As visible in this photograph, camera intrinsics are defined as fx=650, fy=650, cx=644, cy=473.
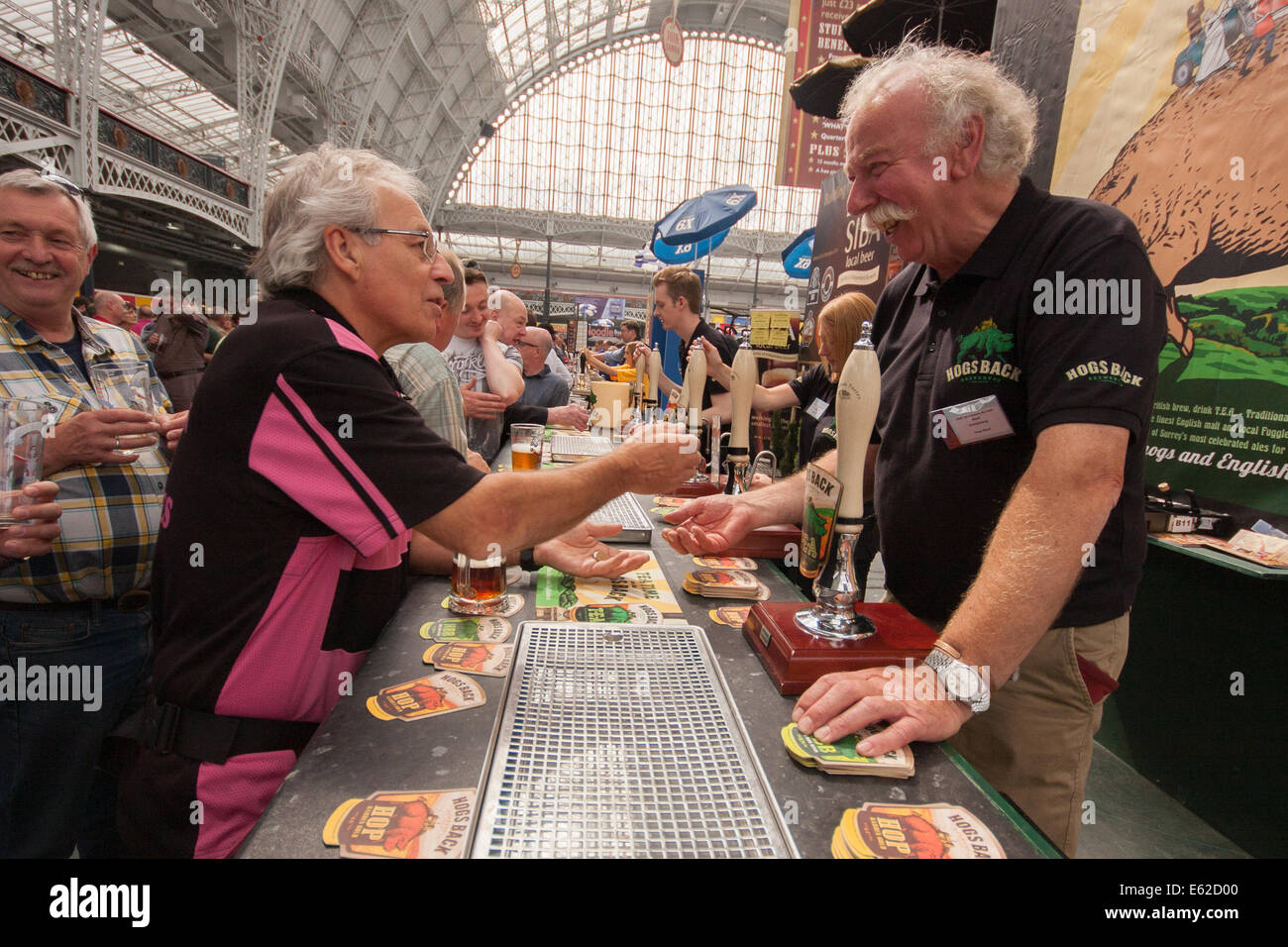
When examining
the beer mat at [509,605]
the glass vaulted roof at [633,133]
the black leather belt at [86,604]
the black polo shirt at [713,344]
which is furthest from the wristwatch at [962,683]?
the glass vaulted roof at [633,133]

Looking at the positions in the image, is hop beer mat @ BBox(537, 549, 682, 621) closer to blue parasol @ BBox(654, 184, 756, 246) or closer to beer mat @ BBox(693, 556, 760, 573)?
beer mat @ BBox(693, 556, 760, 573)

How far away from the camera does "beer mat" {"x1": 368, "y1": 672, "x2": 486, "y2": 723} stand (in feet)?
2.99

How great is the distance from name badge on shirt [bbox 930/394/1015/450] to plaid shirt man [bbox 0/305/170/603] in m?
1.92

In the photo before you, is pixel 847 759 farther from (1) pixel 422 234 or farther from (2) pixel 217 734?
(1) pixel 422 234

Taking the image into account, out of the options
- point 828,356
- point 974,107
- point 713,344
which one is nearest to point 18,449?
point 974,107

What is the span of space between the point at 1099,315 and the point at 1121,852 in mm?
2141

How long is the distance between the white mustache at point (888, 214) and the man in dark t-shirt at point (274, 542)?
0.86 m

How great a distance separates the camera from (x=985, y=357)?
4.02ft

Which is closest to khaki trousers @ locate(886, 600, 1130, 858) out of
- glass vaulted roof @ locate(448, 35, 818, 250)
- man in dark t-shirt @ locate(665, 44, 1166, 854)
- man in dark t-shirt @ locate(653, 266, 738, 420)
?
man in dark t-shirt @ locate(665, 44, 1166, 854)

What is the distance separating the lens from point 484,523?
104 cm

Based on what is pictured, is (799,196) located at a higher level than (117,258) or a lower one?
higher

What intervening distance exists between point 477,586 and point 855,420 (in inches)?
30.3

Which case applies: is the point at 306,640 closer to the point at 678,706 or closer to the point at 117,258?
the point at 678,706
